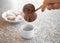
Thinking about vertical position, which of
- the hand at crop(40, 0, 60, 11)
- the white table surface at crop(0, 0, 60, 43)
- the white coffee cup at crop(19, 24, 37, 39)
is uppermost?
the hand at crop(40, 0, 60, 11)

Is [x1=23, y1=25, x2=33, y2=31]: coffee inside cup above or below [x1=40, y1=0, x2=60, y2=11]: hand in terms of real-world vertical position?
below

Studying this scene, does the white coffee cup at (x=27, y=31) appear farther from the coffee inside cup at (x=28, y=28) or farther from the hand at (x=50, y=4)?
the hand at (x=50, y=4)

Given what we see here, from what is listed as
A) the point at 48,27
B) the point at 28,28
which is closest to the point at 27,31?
the point at 28,28

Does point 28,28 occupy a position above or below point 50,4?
below

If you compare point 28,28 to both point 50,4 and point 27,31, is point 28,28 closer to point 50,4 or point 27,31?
point 27,31

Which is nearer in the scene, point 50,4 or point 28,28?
point 50,4

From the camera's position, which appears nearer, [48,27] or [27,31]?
[27,31]

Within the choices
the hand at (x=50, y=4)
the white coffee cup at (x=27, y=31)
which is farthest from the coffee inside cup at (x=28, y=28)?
the hand at (x=50, y=4)

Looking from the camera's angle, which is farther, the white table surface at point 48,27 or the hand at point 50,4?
the white table surface at point 48,27

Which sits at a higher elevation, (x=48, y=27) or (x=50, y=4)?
(x=50, y=4)

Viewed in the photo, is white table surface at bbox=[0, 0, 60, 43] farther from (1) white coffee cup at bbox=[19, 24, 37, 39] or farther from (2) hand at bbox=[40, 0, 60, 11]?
(2) hand at bbox=[40, 0, 60, 11]

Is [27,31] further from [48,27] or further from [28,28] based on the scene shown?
[48,27]

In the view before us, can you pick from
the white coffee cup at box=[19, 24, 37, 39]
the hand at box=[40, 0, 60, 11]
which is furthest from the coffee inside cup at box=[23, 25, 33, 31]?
the hand at box=[40, 0, 60, 11]

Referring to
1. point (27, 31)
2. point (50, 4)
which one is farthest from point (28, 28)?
point (50, 4)
